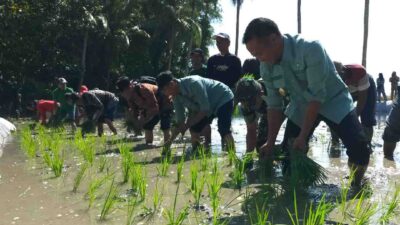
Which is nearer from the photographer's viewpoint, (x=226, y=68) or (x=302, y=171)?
(x=302, y=171)

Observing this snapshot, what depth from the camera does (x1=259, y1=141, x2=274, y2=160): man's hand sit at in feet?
11.4

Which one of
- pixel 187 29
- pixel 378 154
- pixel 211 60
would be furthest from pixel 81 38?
pixel 378 154

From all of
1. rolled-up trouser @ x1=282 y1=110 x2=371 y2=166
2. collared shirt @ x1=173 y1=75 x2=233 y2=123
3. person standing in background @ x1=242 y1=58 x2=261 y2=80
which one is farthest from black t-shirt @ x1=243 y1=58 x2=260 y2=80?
rolled-up trouser @ x1=282 y1=110 x2=371 y2=166

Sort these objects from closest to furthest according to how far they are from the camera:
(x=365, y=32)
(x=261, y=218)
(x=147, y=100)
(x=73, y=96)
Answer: (x=261, y=218), (x=147, y=100), (x=73, y=96), (x=365, y=32)

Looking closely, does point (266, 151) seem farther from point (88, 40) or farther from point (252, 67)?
point (88, 40)

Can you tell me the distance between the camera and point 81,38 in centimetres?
2367

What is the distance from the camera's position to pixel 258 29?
2924 millimetres

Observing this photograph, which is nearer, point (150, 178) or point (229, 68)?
point (150, 178)

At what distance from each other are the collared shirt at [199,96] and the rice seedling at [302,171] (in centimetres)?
212

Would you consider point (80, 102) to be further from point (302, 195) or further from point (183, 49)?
point (183, 49)

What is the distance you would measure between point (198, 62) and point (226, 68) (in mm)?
622

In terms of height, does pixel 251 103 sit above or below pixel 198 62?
below

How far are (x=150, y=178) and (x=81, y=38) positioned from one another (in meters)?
20.5

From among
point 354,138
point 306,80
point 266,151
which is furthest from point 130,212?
point 354,138
